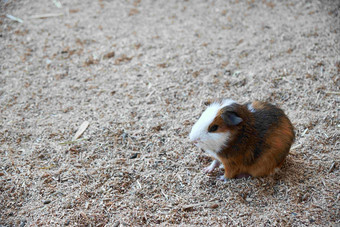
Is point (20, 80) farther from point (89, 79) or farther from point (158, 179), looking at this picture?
point (158, 179)

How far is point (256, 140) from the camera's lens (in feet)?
9.35

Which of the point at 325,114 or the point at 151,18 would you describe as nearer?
the point at 325,114

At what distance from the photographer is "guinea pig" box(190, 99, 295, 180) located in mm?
2791

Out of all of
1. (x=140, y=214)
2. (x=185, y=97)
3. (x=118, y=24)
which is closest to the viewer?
(x=140, y=214)

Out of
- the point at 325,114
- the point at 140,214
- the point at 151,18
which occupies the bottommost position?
the point at 140,214

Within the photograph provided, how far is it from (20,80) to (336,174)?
4146 millimetres

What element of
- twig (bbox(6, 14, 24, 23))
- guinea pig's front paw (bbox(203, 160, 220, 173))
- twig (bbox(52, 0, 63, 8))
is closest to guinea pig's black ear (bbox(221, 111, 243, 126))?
guinea pig's front paw (bbox(203, 160, 220, 173))

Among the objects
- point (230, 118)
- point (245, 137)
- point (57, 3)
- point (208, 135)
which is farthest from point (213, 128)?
point (57, 3)

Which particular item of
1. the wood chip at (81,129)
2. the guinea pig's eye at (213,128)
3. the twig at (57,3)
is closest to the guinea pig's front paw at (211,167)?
the guinea pig's eye at (213,128)

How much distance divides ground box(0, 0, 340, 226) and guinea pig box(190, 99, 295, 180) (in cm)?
21

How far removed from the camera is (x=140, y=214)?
2729 millimetres

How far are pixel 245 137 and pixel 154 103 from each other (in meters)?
1.55

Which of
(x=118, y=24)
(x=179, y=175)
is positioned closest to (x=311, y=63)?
(x=179, y=175)

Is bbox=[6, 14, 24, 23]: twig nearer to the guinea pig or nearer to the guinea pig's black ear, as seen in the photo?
the guinea pig
